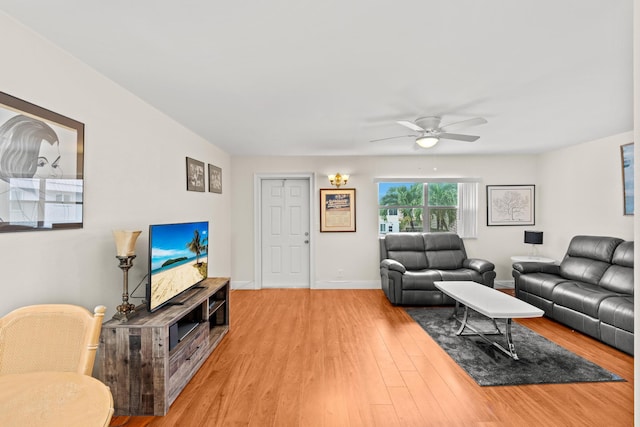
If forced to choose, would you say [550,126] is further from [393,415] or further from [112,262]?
[112,262]

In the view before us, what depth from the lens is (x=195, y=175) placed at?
12.6 ft

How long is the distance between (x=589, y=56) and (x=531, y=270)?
10.3ft

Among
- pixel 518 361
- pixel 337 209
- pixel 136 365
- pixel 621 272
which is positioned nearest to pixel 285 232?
pixel 337 209

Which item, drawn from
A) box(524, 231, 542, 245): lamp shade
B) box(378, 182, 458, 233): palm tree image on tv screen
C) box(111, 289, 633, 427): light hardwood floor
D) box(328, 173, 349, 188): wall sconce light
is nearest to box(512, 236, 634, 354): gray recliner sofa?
box(111, 289, 633, 427): light hardwood floor

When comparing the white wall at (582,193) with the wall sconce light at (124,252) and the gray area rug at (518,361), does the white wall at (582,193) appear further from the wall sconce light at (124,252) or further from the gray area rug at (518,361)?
the wall sconce light at (124,252)

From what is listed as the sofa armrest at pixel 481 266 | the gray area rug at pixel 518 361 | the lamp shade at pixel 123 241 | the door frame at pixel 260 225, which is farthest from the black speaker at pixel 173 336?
the sofa armrest at pixel 481 266

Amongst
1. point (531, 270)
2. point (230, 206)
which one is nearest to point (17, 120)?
point (230, 206)

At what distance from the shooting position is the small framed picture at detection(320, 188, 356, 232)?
539 cm

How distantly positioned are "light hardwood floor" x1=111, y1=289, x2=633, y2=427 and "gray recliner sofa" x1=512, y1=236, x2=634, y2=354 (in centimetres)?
17

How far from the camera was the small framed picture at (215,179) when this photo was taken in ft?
14.4

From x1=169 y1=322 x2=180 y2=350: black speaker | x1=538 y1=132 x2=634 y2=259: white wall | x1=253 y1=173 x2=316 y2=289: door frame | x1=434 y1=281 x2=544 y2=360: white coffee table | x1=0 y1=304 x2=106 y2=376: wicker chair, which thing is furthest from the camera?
x1=253 y1=173 x2=316 y2=289: door frame

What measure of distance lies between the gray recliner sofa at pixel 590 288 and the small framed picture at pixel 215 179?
459cm

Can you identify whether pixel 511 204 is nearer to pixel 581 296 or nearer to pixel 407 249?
pixel 407 249

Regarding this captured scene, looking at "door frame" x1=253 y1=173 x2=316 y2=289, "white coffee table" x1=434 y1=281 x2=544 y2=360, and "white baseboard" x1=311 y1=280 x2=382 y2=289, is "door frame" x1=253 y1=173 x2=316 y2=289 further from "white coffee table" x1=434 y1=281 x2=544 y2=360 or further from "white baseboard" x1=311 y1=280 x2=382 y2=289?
"white coffee table" x1=434 y1=281 x2=544 y2=360
